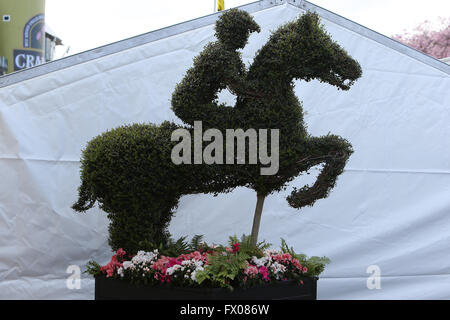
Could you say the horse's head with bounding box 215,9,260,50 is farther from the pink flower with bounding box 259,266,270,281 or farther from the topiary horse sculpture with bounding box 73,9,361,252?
the pink flower with bounding box 259,266,270,281

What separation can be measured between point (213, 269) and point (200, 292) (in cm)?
15

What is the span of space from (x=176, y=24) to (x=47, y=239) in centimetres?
204

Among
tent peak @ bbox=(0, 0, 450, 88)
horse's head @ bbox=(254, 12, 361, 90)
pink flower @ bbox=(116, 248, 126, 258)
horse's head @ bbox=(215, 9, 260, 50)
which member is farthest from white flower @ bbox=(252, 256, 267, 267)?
tent peak @ bbox=(0, 0, 450, 88)

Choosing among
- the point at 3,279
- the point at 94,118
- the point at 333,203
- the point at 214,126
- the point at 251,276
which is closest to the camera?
the point at 251,276

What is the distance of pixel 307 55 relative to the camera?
8.80ft

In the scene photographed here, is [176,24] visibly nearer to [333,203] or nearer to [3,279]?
[333,203]

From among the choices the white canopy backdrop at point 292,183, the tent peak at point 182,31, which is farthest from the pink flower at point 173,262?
the tent peak at point 182,31

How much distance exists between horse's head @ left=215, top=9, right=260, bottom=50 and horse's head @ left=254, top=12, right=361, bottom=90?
167 millimetres

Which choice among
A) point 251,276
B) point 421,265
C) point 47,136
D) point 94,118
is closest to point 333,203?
point 421,265

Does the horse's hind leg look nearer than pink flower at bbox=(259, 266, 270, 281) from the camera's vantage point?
No

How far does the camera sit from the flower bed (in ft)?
8.15

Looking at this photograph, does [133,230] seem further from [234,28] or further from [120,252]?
[234,28]

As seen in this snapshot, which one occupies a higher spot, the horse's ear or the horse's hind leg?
the horse's ear

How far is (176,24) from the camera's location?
378cm
